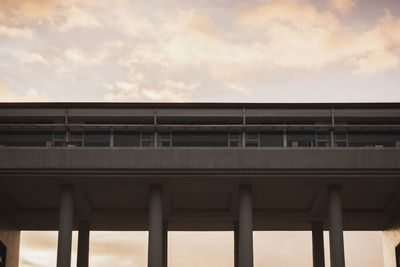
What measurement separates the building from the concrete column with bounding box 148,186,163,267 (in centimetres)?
7

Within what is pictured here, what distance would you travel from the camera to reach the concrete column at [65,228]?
5231cm

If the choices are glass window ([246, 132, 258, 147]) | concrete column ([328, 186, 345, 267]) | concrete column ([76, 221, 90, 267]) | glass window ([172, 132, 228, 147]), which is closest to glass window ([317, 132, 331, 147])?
concrete column ([328, 186, 345, 267])

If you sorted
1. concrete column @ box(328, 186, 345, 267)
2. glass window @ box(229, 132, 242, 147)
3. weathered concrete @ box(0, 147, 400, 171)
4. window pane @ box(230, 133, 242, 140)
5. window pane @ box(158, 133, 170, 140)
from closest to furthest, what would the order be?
weathered concrete @ box(0, 147, 400, 171) < concrete column @ box(328, 186, 345, 267) < window pane @ box(158, 133, 170, 140) < glass window @ box(229, 132, 242, 147) < window pane @ box(230, 133, 242, 140)

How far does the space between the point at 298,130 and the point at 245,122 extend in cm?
463

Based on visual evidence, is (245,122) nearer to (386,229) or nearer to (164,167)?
(164,167)

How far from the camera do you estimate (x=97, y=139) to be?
56.1 m

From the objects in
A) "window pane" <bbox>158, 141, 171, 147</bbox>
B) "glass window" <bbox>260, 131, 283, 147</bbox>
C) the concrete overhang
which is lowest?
the concrete overhang

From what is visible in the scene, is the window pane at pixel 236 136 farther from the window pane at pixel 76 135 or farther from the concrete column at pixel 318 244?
the concrete column at pixel 318 244

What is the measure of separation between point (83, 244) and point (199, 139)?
51.6 ft

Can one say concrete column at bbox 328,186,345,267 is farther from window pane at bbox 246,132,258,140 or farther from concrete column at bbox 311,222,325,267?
concrete column at bbox 311,222,325,267

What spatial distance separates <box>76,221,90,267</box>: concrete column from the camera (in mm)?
63594

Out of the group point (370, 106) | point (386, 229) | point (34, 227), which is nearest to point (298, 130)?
point (370, 106)

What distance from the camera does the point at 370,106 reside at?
2345 inches

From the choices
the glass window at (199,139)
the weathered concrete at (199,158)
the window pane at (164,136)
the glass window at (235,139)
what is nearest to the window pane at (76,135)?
the weathered concrete at (199,158)
